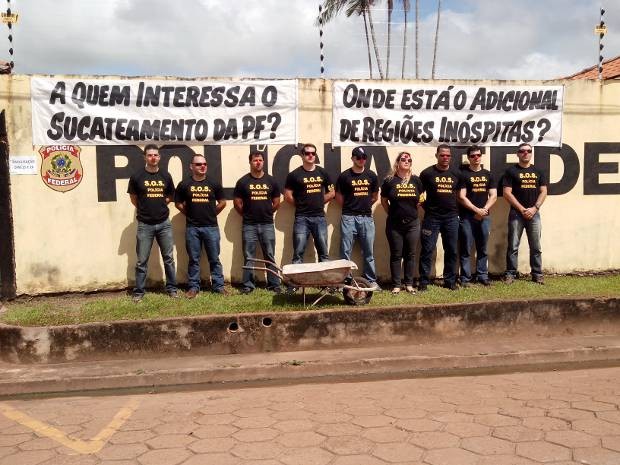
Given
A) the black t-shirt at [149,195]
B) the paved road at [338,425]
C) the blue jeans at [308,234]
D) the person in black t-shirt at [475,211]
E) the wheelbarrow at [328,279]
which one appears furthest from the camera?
the person in black t-shirt at [475,211]

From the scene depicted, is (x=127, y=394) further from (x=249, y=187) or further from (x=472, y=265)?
(x=472, y=265)

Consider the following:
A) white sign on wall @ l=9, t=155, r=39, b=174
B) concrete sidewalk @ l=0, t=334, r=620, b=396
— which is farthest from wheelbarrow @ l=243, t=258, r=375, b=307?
white sign on wall @ l=9, t=155, r=39, b=174

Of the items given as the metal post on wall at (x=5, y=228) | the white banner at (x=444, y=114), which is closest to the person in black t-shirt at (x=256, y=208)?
the white banner at (x=444, y=114)

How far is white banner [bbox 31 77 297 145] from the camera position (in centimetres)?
767

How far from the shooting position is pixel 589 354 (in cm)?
632

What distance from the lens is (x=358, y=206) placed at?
305 inches

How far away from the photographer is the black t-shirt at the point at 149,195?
23.9ft

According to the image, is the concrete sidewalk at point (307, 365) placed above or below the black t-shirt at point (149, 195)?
below

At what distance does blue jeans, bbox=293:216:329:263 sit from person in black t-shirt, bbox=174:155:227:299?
1.00 m

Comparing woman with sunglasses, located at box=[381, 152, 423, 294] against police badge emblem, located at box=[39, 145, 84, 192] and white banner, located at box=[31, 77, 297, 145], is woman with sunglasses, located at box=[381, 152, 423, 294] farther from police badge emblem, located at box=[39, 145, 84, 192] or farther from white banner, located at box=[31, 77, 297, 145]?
police badge emblem, located at box=[39, 145, 84, 192]

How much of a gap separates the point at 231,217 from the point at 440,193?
111 inches

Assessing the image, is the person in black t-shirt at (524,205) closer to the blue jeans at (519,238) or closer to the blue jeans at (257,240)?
the blue jeans at (519,238)

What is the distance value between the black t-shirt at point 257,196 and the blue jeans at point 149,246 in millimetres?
991

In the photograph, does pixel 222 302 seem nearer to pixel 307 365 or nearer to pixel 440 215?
pixel 307 365
